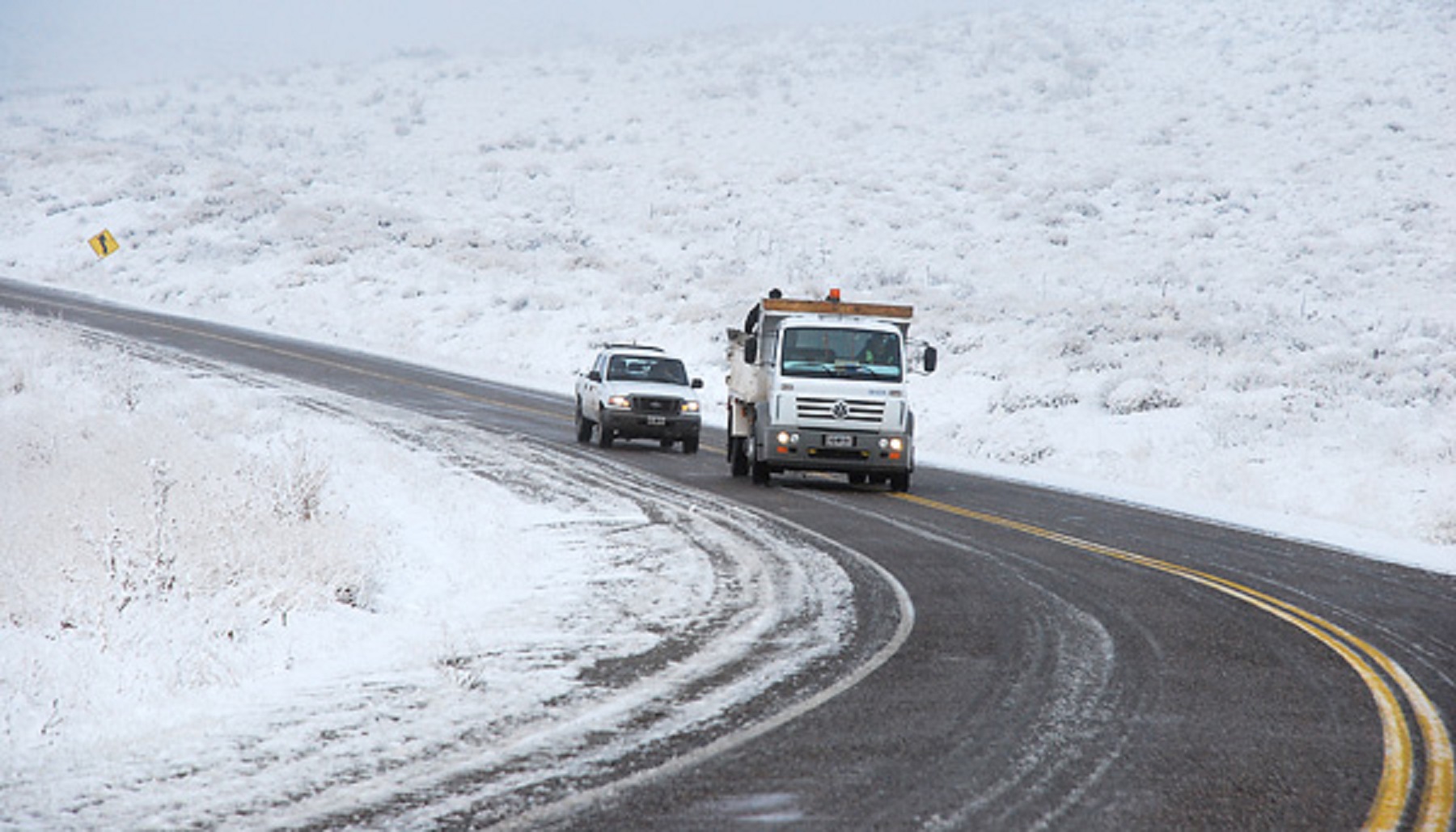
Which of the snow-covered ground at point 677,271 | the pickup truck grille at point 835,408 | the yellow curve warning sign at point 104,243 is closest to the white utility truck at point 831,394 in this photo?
the pickup truck grille at point 835,408

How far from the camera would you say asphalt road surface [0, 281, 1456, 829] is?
520 cm

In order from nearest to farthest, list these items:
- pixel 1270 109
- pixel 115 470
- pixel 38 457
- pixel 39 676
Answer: pixel 39 676
pixel 115 470
pixel 38 457
pixel 1270 109

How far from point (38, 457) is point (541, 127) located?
5673cm

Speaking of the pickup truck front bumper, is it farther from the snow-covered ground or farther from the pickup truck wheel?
the snow-covered ground

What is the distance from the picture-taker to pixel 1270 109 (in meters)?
58.2

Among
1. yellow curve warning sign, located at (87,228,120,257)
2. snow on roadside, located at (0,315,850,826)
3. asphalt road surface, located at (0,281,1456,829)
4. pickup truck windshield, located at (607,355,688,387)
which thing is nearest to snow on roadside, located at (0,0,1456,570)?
yellow curve warning sign, located at (87,228,120,257)

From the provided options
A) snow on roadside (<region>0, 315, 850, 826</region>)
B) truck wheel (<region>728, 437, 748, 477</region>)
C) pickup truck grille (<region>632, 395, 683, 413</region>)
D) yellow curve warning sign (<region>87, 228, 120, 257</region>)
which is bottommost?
snow on roadside (<region>0, 315, 850, 826</region>)

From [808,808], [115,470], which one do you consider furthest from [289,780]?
[115,470]

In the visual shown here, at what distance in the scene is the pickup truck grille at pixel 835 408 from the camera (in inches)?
672

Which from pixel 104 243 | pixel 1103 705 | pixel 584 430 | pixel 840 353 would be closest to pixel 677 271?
pixel 104 243

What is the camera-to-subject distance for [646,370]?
23000 mm

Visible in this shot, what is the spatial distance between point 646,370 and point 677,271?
23.4m

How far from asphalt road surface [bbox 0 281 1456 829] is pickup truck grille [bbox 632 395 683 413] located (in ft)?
24.2

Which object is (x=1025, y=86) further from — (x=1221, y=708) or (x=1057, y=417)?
(x=1221, y=708)
